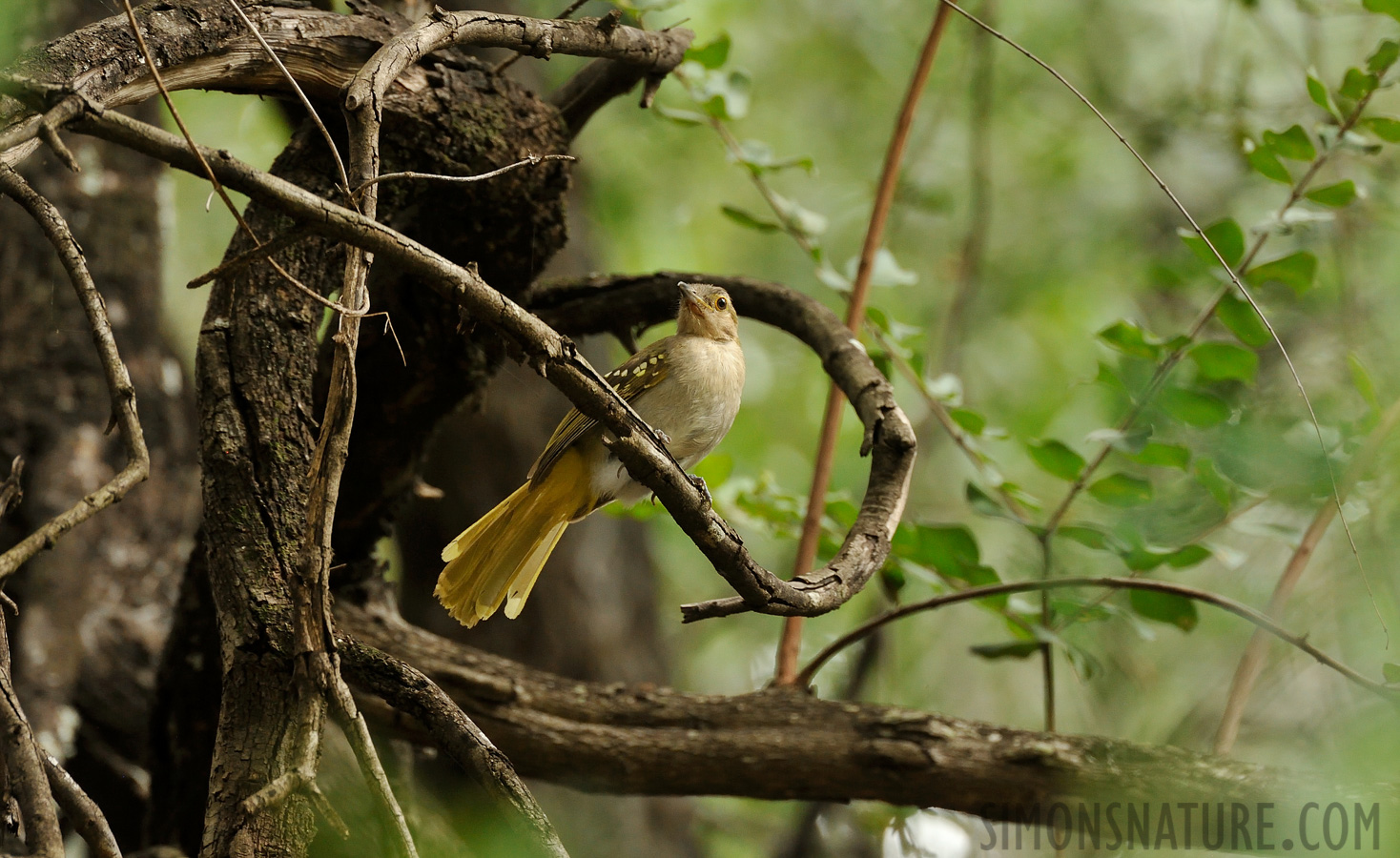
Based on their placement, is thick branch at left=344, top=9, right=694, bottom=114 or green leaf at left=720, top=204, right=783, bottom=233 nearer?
thick branch at left=344, top=9, right=694, bottom=114

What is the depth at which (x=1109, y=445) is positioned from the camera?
3232 millimetres

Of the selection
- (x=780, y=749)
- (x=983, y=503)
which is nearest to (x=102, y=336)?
(x=780, y=749)

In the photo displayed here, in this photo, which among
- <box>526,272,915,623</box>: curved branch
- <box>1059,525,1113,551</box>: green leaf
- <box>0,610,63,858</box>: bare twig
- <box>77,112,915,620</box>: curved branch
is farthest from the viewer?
<box>1059,525,1113,551</box>: green leaf

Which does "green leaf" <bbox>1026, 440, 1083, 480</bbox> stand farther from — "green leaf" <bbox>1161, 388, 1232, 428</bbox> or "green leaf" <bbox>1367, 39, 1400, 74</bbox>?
"green leaf" <bbox>1367, 39, 1400, 74</bbox>

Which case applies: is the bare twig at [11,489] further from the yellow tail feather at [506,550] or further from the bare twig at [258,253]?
the yellow tail feather at [506,550]

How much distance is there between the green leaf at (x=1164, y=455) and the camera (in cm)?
320

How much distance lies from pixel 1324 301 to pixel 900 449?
347 centimetres

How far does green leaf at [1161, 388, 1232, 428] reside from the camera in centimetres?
316

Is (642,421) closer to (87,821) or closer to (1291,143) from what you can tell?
(87,821)

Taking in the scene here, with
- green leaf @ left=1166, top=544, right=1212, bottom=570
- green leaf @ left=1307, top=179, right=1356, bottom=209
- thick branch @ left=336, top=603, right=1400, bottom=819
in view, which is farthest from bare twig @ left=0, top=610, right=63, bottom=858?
green leaf @ left=1307, top=179, right=1356, bottom=209

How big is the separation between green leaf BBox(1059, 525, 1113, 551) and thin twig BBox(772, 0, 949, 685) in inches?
30.1

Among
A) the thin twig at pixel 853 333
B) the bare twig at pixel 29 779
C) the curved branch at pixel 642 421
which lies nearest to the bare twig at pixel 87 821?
the bare twig at pixel 29 779

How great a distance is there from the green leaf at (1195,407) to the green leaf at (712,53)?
1.81 m

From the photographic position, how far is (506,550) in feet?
9.82
